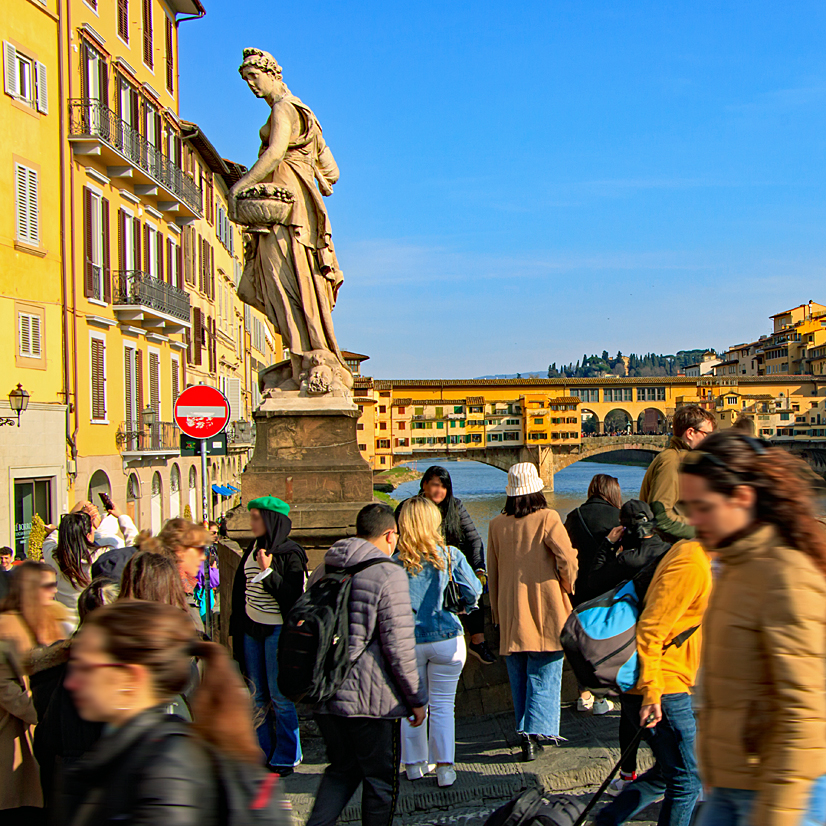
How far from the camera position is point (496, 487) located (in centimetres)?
7831

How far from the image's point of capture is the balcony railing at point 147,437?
2161 cm

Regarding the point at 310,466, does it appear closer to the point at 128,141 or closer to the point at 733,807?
the point at 733,807

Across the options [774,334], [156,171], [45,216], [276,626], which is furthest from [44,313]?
[774,334]

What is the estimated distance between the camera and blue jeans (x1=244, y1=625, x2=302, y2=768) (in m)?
4.37

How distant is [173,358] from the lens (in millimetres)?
26000

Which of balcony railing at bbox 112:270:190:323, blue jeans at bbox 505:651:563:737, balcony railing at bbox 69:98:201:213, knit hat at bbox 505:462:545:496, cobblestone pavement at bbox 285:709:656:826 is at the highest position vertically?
balcony railing at bbox 69:98:201:213

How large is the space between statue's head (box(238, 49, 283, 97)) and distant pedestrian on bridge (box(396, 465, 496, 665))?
351 centimetres

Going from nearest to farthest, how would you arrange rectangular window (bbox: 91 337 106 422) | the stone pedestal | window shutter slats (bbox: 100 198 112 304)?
the stone pedestal
rectangular window (bbox: 91 337 106 422)
window shutter slats (bbox: 100 198 112 304)

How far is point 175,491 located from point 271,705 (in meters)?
22.8

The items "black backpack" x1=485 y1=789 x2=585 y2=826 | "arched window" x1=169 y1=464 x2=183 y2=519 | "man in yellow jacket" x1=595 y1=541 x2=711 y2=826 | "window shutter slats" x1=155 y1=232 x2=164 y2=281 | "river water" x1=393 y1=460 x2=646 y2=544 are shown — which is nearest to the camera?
"black backpack" x1=485 y1=789 x2=585 y2=826

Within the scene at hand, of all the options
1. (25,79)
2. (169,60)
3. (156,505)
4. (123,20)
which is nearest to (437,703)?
(25,79)

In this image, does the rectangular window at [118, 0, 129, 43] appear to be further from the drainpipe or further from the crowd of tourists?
the crowd of tourists

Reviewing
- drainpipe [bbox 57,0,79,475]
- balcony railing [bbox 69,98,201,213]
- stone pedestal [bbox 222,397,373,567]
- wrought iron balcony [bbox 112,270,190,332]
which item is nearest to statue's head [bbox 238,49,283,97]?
stone pedestal [bbox 222,397,373,567]

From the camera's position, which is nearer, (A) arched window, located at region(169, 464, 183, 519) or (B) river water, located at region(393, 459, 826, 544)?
(A) arched window, located at region(169, 464, 183, 519)
